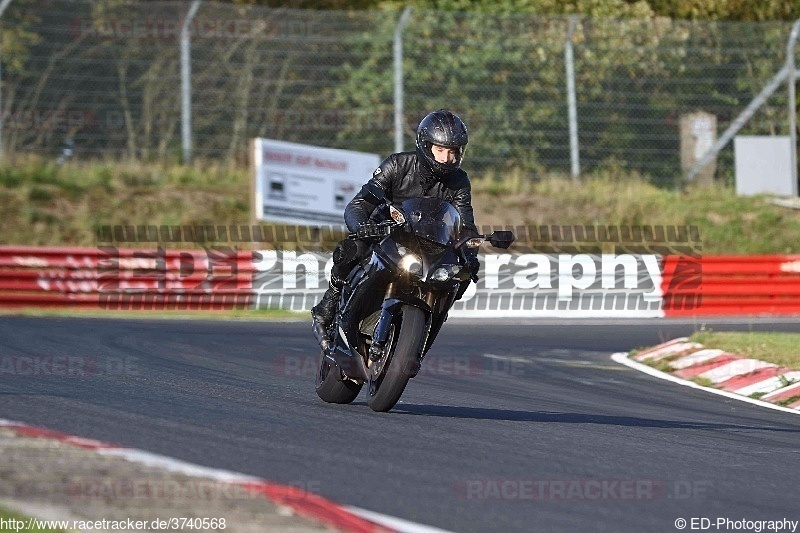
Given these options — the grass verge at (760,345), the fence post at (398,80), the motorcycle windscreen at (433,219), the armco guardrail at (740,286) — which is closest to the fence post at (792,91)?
the armco guardrail at (740,286)

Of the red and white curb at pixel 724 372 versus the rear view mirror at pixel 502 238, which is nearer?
the rear view mirror at pixel 502 238

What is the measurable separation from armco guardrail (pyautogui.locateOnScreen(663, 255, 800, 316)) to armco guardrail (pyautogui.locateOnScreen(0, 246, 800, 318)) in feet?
0.05

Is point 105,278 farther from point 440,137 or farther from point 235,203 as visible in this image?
point 440,137

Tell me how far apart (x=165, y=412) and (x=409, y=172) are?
2.15 meters

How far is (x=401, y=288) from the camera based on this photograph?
8227 millimetres

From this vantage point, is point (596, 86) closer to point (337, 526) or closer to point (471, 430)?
point (471, 430)

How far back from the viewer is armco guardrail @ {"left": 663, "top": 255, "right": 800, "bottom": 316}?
2198cm

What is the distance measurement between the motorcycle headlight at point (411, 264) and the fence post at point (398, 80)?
1615 cm

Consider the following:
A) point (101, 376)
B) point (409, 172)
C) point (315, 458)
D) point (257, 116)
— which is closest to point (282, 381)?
point (101, 376)

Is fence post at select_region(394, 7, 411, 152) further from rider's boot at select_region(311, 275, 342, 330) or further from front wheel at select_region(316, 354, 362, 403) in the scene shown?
rider's boot at select_region(311, 275, 342, 330)

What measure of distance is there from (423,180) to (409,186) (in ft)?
0.32

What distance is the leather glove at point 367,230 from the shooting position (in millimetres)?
8219

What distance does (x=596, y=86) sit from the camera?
24453 mm

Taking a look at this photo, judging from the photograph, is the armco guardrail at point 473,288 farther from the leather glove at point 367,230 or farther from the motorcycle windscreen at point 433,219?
the motorcycle windscreen at point 433,219
